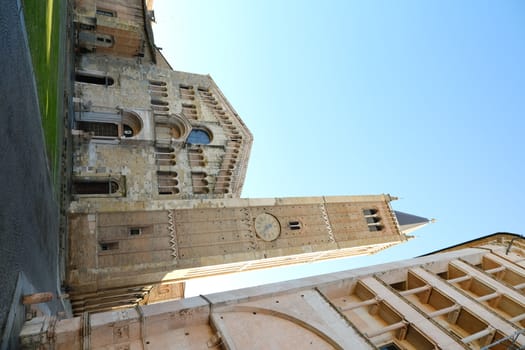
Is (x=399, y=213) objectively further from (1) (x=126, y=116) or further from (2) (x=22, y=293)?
(2) (x=22, y=293)

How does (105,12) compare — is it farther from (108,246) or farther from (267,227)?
(267,227)

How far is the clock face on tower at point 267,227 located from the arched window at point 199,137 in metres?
6.32

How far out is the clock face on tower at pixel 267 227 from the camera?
63.5 ft

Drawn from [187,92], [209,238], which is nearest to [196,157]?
[187,92]

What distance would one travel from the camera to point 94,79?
21672mm

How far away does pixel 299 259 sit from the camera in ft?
70.3

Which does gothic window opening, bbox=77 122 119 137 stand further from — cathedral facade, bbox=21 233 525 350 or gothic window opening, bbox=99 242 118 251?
cathedral facade, bbox=21 233 525 350

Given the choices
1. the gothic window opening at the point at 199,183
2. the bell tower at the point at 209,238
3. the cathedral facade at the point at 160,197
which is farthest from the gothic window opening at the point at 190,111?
the bell tower at the point at 209,238

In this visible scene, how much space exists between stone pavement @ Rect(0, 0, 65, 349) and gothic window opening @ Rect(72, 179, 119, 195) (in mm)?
10057

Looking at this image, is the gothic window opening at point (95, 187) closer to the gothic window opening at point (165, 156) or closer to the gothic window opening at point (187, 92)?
the gothic window opening at point (165, 156)

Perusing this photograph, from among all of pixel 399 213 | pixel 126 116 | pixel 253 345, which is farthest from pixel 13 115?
pixel 399 213

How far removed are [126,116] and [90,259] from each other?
9306mm

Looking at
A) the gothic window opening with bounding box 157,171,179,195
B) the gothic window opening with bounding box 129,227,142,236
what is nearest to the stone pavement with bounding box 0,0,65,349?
the gothic window opening with bounding box 129,227,142,236

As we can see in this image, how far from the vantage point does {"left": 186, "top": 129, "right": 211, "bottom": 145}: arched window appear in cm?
2242
